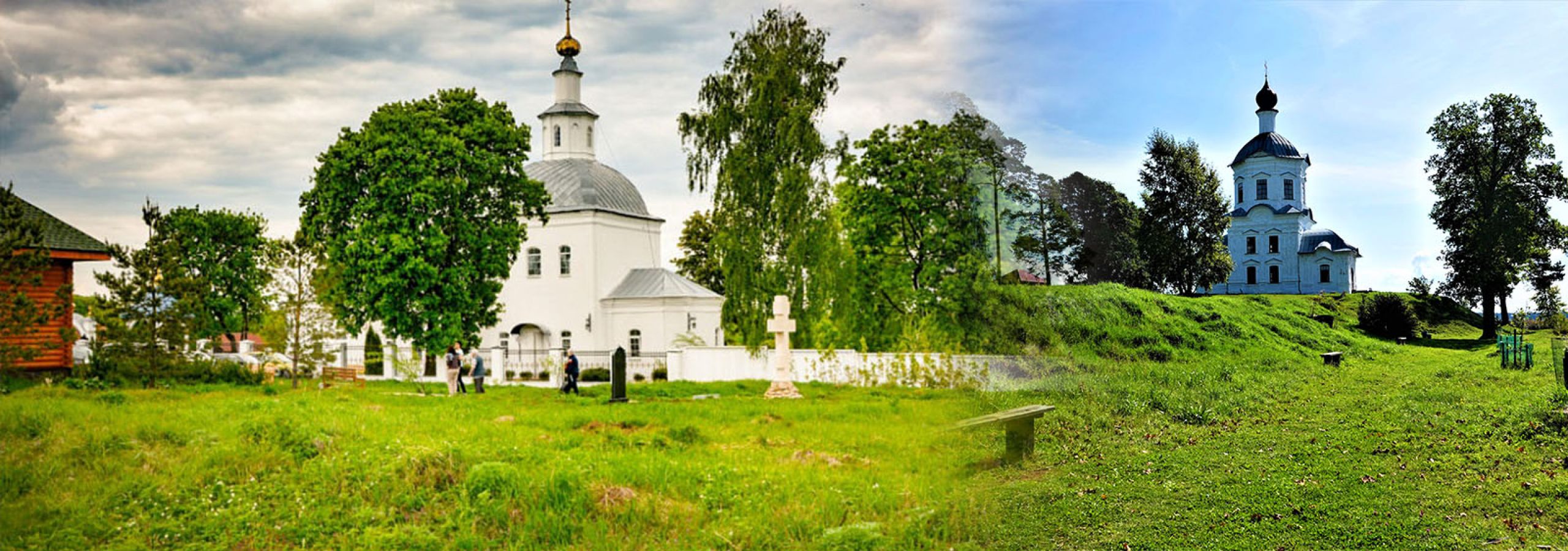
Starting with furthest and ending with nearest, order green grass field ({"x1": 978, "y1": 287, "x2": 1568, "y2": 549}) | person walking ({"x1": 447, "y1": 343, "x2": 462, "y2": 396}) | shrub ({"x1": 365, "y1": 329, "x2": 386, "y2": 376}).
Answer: shrub ({"x1": 365, "y1": 329, "x2": 386, "y2": 376})
person walking ({"x1": 447, "y1": 343, "x2": 462, "y2": 396})
green grass field ({"x1": 978, "y1": 287, "x2": 1568, "y2": 549})

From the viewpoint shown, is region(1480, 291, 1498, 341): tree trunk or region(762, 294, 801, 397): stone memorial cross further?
region(762, 294, 801, 397): stone memorial cross

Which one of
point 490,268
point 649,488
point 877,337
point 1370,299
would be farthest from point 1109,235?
point 490,268

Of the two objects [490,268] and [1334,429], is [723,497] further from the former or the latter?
[490,268]

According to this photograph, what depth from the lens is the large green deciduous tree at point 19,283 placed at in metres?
11.7

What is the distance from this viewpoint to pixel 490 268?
2684 centimetres

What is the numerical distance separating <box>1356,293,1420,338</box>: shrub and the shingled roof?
16.1 metres

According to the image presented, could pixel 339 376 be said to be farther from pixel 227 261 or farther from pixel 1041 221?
pixel 1041 221

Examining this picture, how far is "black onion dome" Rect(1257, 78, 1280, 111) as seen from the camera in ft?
30.8

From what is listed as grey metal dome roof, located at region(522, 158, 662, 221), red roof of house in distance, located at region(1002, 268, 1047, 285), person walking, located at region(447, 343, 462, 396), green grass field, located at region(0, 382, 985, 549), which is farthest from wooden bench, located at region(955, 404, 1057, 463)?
grey metal dome roof, located at region(522, 158, 662, 221)

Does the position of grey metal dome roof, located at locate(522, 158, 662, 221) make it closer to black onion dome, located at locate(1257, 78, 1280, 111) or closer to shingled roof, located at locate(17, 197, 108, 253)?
shingled roof, located at locate(17, 197, 108, 253)

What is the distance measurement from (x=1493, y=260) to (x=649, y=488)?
11.6 m

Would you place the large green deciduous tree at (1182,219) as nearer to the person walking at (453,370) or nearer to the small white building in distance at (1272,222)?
the small white building in distance at (1272,222)

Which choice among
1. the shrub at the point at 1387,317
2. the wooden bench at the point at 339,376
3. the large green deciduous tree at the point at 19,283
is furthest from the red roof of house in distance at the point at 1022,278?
the wooden bench at the point at 339,376

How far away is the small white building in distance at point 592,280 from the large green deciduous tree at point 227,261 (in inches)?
585
